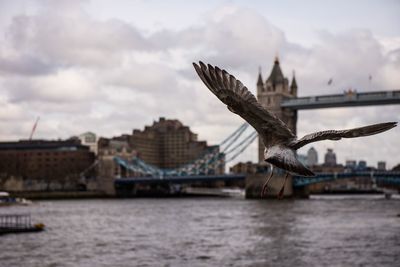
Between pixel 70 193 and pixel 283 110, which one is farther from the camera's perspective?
pixel 283 110

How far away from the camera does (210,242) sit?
37.2 m

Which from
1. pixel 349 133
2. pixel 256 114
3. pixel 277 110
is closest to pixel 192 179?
pixel 277 110

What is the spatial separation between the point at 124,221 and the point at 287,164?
47106 mm

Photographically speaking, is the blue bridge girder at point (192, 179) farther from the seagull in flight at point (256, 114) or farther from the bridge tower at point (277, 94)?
the seagull in flight at point (256, 114)

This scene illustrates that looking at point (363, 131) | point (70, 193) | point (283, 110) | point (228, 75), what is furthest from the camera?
point (283, 110)

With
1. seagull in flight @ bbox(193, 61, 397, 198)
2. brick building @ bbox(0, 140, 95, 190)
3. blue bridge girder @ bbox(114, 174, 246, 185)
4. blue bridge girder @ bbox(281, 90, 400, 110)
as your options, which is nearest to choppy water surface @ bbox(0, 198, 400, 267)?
seagull in flight @ bbox(193, 61, 397, 198)

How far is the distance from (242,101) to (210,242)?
29.5 meters

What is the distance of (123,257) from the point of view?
102ft

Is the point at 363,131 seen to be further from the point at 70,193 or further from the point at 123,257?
the point at 70,193

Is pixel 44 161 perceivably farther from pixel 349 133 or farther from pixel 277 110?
pixel 349 133

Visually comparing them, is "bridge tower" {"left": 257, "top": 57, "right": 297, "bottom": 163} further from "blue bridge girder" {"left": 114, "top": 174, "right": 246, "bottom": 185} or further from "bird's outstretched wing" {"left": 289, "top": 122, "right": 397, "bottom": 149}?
"bird's outstretched wing" {"left": 289, "top": 122, "right": 397, "bottom": 149}

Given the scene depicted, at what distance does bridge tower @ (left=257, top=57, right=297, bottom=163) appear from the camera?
12075 cm

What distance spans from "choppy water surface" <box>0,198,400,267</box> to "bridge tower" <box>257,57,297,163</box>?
64.7m

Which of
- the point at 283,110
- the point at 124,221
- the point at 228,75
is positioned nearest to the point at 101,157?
the point at 283,110
